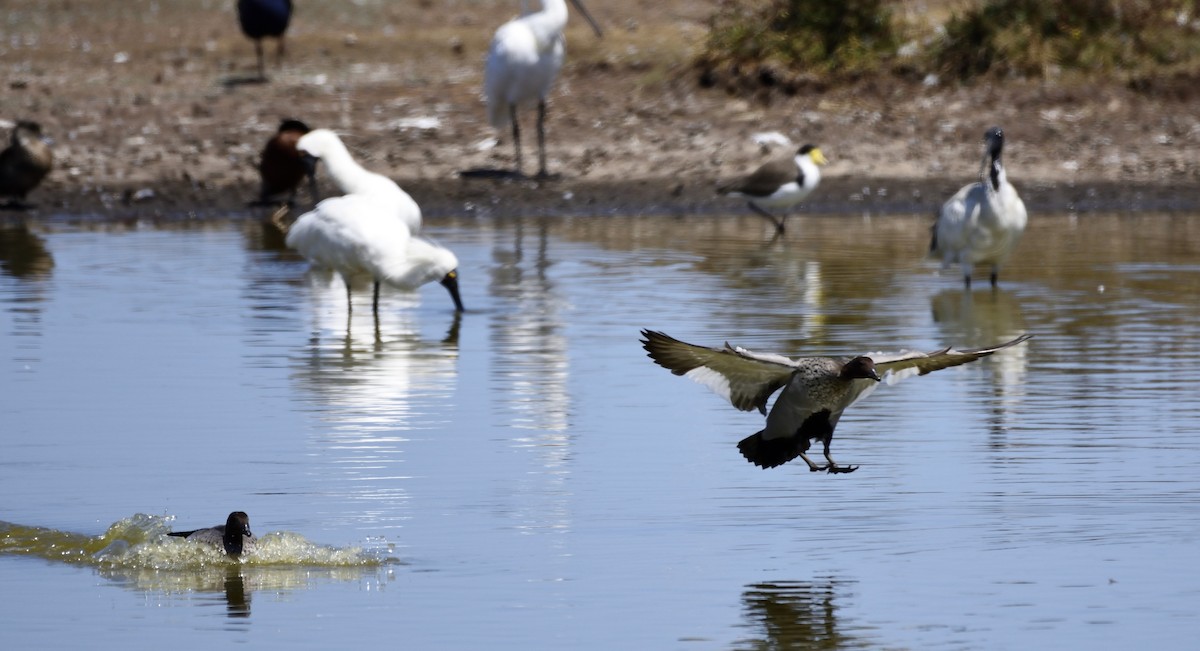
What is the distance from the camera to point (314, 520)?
7.56m

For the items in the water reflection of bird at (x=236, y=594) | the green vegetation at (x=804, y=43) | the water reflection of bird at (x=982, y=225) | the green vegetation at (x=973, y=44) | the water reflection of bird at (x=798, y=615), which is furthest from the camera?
the green vegetation at (x=804, y=43)

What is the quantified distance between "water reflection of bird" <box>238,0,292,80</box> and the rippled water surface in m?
9.29

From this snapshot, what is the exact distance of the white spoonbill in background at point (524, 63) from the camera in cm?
1975

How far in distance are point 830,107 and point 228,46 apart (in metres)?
8.21

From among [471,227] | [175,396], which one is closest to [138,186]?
[471,227]

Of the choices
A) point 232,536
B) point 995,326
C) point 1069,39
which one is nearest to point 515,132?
point 1069,39

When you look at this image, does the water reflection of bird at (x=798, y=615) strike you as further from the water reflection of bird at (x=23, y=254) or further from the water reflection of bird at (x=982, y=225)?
the water reflection of bird at (x=23, y=254)

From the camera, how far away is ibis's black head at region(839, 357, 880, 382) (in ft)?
23.1

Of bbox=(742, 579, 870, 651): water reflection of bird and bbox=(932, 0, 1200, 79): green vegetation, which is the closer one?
bbox=(742, 579, 870, 651): water reflection of bird

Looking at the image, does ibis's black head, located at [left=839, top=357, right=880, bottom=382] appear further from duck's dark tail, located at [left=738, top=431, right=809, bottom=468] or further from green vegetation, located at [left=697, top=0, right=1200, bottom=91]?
green vegetation, located at [left=697, top=0, right=1200, bottom=91]

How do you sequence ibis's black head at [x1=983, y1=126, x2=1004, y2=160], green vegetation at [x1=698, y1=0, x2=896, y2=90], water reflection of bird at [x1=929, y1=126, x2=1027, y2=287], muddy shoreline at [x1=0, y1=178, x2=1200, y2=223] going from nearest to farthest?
water reflection of bird at [x1=929, y1=126, x2=1027, y2=287] < ibis's black head at [x1=983, y1=126, x2=1004, y2=160] < muddy shoreline at [x1=0, y1=178, x2=1200, y2=223] < green vegetation at [x1=698, y1=0, x2=896, y2=90]

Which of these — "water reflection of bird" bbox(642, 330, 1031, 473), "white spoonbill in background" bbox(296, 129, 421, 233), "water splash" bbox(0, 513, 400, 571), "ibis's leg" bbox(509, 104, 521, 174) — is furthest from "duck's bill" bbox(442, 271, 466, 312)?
"ibis's leg" bbox(509, 104, 521, 174)

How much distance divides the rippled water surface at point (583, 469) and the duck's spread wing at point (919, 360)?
0.54 meters

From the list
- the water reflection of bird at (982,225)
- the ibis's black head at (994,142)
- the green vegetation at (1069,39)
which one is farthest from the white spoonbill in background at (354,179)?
the green vegetation at (1069,39)
